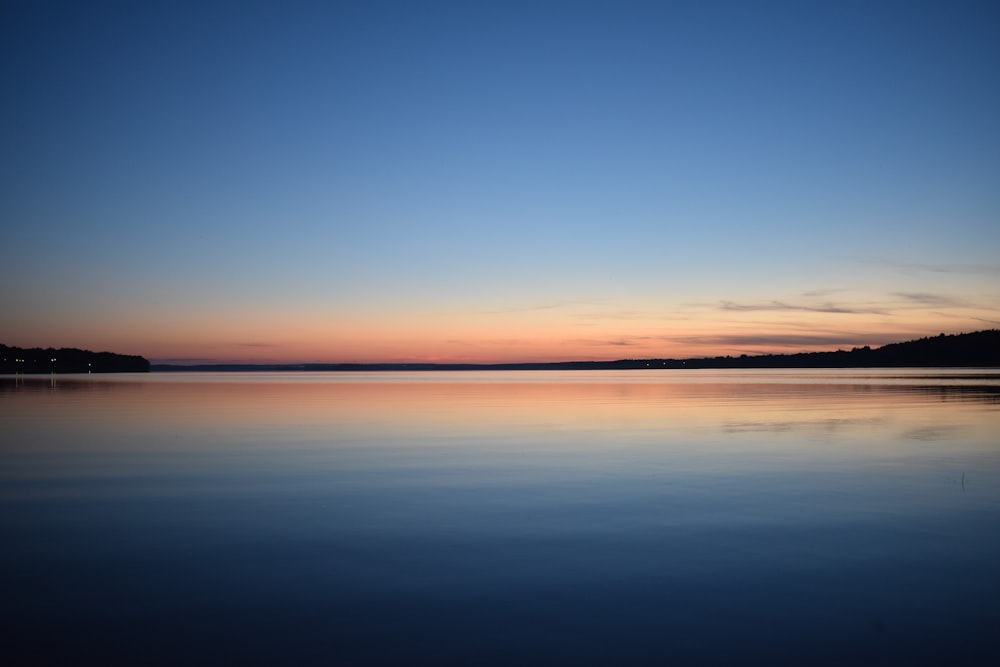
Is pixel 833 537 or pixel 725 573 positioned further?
pixel 833 537

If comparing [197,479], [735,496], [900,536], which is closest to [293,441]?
[197,479]

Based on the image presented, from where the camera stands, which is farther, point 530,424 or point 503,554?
point 530,424

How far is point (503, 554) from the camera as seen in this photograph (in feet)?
Result: 28.3

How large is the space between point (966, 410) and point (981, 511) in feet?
75.8

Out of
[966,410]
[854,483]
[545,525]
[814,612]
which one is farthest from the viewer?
[966,410]

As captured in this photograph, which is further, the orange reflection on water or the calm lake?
the orange reflection on water

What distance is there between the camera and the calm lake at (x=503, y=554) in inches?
233

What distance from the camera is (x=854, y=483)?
531 inches

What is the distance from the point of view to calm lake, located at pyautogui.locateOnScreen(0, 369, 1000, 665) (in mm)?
5922

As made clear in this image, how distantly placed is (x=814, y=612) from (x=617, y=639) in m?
1.99

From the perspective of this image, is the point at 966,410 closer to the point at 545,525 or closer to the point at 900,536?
the point at 900,536

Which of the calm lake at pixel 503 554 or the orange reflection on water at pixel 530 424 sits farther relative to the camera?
the orange reflection on water at pixel 530 424

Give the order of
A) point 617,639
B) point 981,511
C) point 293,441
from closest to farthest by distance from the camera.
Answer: point 617,639, point 981,511, point 293,441

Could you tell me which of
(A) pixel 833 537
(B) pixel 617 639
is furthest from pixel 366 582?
(A) pixel 833 537
